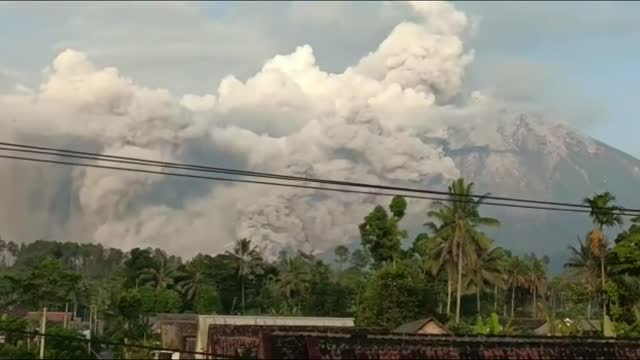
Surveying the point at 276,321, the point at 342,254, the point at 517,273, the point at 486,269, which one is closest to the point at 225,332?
the point at 276,321

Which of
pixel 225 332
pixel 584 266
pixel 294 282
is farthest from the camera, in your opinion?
pixel 294 282

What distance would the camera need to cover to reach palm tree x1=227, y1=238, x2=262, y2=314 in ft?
350

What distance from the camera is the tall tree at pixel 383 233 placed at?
76.8 m

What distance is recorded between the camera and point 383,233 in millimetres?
77812

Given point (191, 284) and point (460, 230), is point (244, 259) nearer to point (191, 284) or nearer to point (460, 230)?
point (191, 284)

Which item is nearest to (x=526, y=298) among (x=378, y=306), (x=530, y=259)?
(x=530, y=259)

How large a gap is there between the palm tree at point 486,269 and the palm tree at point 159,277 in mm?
46294

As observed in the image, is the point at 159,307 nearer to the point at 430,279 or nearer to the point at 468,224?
the point at 430,279

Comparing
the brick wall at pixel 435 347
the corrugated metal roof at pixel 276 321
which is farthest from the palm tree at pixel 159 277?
the brick wall at pixel 435 347

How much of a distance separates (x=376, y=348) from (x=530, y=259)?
97.1 m

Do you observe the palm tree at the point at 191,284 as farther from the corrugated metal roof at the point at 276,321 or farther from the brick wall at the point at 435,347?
the brick wall at the point at 435,347

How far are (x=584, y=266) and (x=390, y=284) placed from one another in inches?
570

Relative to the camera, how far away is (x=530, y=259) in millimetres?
116062

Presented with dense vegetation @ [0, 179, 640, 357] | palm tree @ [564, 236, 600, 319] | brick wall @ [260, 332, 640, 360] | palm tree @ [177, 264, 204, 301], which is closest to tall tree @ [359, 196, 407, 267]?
dense vegetation @ [0, 179, 640, 357]
